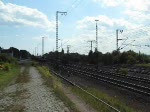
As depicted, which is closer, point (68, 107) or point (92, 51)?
point (68, 107)

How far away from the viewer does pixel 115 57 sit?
333 feet

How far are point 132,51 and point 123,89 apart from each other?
7617cm

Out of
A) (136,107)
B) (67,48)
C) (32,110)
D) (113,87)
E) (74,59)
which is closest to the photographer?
(32,110)

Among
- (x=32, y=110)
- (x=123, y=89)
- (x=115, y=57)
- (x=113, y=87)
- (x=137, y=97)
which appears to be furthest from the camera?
(x=115, y=57)

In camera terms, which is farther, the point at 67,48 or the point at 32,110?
the point at 67,48

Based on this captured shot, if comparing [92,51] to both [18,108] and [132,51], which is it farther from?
[18,108]

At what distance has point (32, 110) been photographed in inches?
719

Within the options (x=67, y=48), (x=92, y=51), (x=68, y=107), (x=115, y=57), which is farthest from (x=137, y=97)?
(x=67, y=48)

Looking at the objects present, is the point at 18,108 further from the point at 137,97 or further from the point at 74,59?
the point at 74,59

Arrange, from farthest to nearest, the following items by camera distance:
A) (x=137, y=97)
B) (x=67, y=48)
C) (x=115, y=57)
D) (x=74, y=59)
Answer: (x=67, y=48), (x=74, y=59), (x=115, y=57), (x=137, y=97)

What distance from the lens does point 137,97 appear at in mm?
24047

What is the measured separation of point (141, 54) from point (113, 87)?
249 feet

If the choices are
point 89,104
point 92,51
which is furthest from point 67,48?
point 89,104

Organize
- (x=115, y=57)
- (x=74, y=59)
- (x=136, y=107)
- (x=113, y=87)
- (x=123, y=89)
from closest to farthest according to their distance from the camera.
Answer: (x=136, y=107)
(x=123, y=89)
(x=113, y=87)
(x=115, y=57)
(x=74, y=59)
